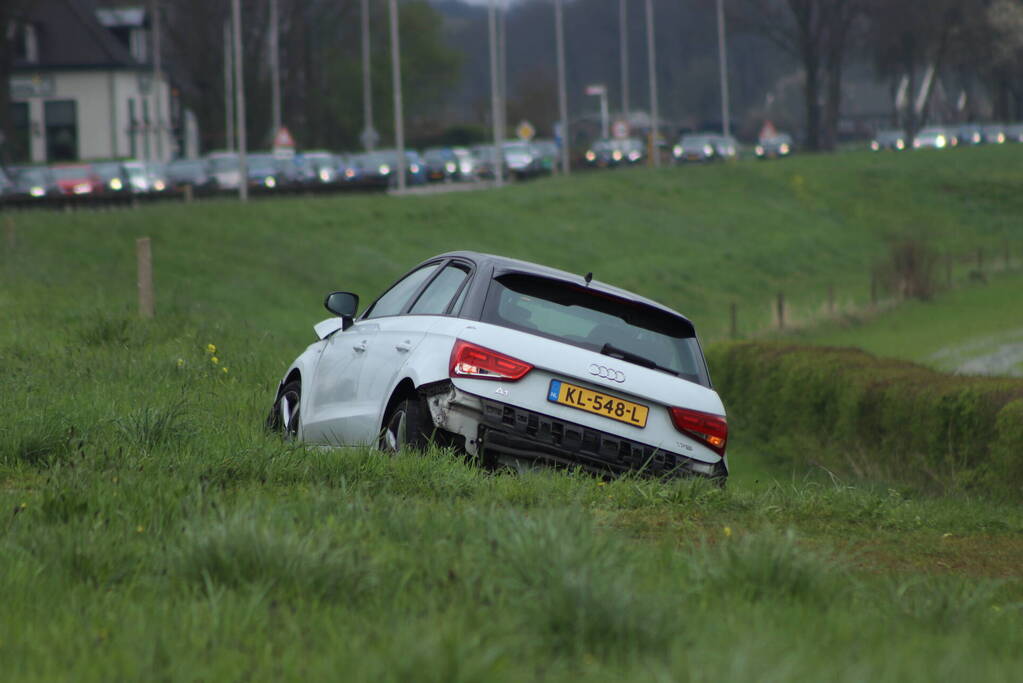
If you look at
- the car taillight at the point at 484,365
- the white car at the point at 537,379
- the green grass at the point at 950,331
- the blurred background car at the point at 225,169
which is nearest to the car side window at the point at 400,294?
the white car at the point at 537,379

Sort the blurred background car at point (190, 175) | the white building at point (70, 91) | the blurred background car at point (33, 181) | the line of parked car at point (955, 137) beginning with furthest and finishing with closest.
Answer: the line of parked car at point (955, 137) → the white building at point (70, 91) → the blurred background car at point (190, 175) → the blurred background car at point (33, 181)

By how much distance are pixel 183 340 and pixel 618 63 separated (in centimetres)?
14325

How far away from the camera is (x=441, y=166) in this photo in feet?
237

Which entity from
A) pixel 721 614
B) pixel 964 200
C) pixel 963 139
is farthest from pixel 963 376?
pixel 963 139

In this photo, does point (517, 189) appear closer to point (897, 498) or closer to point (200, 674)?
point (897, 498)

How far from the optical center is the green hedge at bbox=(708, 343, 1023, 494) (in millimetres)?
12508

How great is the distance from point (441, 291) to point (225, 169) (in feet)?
178

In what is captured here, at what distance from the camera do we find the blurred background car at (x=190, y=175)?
5656 centimetres

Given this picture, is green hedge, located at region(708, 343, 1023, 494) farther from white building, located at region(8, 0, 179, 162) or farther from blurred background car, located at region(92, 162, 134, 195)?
white building, located at region(8, 0, 179, 162)

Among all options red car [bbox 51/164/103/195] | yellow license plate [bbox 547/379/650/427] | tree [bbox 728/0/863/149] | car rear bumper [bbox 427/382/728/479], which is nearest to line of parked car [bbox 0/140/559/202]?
red car [bbox 51/164/103/195]

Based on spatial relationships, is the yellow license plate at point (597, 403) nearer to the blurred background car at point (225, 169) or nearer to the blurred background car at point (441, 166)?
the blurred background car at point (225, 169)

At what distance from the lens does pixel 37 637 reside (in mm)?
4078

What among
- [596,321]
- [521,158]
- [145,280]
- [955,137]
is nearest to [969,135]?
[955,137]

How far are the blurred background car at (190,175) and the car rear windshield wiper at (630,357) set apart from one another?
48.9 m
